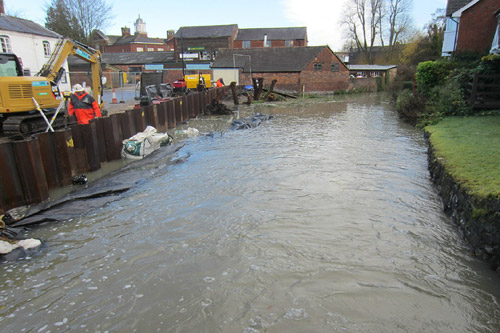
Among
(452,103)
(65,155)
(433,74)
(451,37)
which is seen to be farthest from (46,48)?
(451,37)

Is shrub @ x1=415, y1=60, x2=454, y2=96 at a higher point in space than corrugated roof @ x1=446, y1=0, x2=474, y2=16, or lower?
lower

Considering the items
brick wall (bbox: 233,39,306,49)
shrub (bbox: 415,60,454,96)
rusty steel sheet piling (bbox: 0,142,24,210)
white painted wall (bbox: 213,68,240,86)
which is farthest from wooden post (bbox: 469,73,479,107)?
brick wall (bbox: 233,39,306,49)

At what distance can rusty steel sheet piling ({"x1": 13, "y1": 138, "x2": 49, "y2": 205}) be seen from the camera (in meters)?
6.59

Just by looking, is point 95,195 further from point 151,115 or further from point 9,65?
point 151,115

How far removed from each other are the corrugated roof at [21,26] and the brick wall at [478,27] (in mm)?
29783

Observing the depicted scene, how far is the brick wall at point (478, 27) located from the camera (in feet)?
70.9

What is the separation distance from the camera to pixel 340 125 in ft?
57.9

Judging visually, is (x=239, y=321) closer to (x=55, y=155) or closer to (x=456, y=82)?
(x=55, y=155)

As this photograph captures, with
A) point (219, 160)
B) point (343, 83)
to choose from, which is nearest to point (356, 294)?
point (219, 160)

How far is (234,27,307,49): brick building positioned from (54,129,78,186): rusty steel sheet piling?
5536 cm

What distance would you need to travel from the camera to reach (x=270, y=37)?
199ft

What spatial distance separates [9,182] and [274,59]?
40.0 metres

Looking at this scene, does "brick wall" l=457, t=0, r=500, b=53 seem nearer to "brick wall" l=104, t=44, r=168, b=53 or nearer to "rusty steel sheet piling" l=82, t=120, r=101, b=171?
"rusty steel sheet piling" l=82, t=120, r=101, b=171

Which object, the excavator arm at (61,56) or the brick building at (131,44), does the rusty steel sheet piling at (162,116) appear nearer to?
the excavator arm at (61,56)
